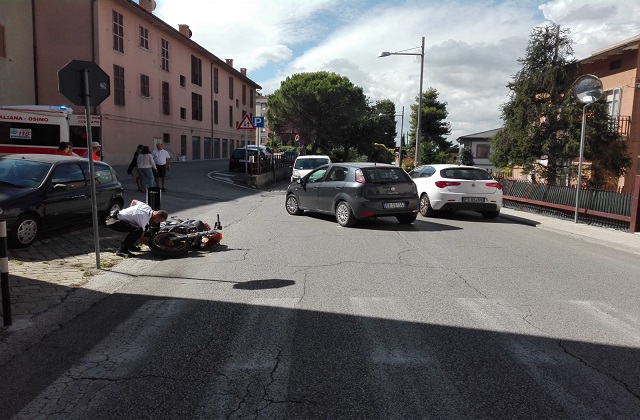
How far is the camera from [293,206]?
1308cm

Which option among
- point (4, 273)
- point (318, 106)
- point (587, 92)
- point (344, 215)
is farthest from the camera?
point (318, 106)

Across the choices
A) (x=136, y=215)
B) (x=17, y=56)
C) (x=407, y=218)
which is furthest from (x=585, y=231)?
(x=17, y=56)

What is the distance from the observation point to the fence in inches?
448

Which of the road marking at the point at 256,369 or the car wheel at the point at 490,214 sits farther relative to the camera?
the car wheel at the point at 490,214

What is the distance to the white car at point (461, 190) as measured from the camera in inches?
498

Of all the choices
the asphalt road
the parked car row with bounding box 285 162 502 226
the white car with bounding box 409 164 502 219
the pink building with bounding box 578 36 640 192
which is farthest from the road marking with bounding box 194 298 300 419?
the pink building with bounding box 578 36 640 192

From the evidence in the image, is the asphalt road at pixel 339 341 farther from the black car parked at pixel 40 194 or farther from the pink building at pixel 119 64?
the pink building at pixel 119 64

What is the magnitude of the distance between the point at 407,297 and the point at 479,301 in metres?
0.78

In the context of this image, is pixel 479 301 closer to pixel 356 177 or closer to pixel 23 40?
pixel 356 177

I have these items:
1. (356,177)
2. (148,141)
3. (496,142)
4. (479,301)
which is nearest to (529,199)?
(496,142)

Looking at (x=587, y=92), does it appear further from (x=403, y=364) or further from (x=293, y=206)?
(x=403, y=364)

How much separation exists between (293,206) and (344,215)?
7.95 feet

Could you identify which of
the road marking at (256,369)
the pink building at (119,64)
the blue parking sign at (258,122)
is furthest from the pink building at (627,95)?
the road marking at (256,369)

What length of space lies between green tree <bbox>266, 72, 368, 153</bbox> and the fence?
113ft
